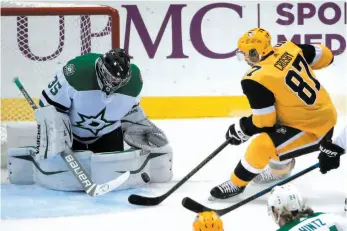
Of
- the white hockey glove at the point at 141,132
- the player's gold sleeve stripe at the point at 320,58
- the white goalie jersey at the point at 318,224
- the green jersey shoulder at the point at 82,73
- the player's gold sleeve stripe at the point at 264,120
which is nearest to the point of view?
the white goalie jersey at the point at 318,224

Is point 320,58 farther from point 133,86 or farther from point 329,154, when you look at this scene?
point 133,86

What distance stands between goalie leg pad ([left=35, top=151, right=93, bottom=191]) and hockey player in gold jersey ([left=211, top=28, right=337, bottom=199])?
62 cm

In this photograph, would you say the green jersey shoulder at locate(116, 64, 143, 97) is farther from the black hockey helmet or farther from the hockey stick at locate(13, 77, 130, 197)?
the hockey stick at locate(13, 77, 130, 197)

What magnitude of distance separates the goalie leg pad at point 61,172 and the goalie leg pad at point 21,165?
0.38 feet

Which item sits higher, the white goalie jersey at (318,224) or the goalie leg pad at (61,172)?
the white goalie jersey at (318,224)

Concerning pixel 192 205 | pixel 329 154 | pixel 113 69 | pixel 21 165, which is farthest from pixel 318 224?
pixel 21 165

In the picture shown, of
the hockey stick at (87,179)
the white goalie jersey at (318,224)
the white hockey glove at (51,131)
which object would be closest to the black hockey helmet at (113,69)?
the white hockey glove at (51,131)

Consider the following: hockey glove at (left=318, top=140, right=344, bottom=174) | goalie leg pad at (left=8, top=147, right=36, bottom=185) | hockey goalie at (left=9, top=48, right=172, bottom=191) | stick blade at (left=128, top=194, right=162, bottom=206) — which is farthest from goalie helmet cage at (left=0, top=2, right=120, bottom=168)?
hockey glove at (left=318, top=140, right=344, bottom=174)

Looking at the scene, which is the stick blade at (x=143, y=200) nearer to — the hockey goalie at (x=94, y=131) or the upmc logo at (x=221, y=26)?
the hockey goalie at (x=94, y=131)

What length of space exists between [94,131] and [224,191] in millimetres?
731

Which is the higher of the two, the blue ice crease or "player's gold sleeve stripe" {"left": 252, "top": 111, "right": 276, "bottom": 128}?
"player's gold sleeve stripe" {"left": 252, "top": 111, "right": 276, "bottom": 128}

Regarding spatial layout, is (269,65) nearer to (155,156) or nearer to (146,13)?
(155,156)

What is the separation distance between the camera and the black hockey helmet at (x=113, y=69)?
14.6ft

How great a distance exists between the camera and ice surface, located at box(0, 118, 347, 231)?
164 inches
